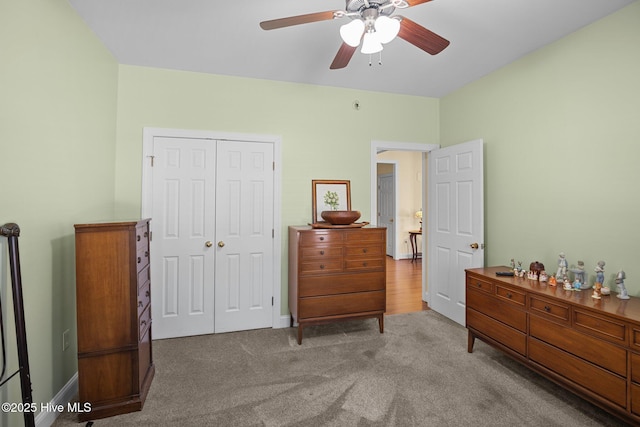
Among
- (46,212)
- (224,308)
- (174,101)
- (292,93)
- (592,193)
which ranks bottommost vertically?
(224,308)

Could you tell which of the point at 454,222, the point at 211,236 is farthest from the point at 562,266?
the point at 211,236

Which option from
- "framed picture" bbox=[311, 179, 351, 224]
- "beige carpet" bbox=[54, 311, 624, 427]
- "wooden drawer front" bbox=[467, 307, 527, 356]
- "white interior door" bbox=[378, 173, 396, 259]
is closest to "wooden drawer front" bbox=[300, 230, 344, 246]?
"framed picture" bbox=[311, 179, 351, 224]

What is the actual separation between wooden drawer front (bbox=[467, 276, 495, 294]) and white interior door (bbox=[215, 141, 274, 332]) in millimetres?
2010

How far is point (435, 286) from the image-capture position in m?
3.95

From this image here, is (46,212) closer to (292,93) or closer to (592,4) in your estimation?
(292,93)

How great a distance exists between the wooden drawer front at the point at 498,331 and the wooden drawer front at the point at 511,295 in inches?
8.6

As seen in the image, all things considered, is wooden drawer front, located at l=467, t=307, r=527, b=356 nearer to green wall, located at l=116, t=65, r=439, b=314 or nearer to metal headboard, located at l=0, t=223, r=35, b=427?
green wall, located at l=116, t=65, r=439, b=314

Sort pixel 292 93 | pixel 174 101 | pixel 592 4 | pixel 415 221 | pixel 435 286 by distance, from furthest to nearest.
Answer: pixel 415 221, pixel 435 286, pixel 292 93, pixel 174 101, pixel 592 4

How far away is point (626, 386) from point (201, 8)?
3507mm

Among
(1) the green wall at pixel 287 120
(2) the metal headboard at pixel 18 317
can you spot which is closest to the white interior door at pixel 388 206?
(1) the green wall at pixel 287 120

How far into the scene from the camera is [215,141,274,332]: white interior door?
328 cm

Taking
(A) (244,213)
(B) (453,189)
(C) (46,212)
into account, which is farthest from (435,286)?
(C) (46,212)

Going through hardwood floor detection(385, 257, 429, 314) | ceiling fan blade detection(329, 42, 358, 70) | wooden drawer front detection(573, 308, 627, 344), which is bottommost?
hardwood floor detection(385, 257, 429, 314)

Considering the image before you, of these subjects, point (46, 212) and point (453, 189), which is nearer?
point (46, 212)
